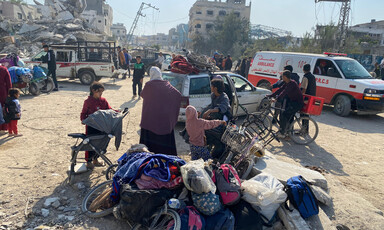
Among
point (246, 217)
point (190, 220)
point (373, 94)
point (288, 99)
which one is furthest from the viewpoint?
point (373, 94)

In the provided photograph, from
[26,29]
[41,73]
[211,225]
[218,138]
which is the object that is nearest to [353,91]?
[218,138]

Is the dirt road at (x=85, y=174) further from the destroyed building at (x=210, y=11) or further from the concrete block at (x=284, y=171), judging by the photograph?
the destroyed building at (x=210, y=11)

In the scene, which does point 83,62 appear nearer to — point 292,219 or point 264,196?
point 264,196

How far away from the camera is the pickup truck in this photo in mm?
13141

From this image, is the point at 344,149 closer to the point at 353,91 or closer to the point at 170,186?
the point at 353,91

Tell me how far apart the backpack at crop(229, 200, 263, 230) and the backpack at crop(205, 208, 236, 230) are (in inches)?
5.3

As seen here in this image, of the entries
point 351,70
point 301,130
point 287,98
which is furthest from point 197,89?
point 351,70

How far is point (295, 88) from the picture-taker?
5.96 m

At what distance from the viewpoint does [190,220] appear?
267cm

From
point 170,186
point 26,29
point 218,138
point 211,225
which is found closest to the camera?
point 211,225

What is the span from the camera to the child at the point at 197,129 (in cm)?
376

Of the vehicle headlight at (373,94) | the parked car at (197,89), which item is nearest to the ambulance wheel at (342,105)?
the vehicle headlight at (373,94)

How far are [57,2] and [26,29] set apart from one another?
6.35 metres

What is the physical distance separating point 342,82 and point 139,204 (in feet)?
28.9
